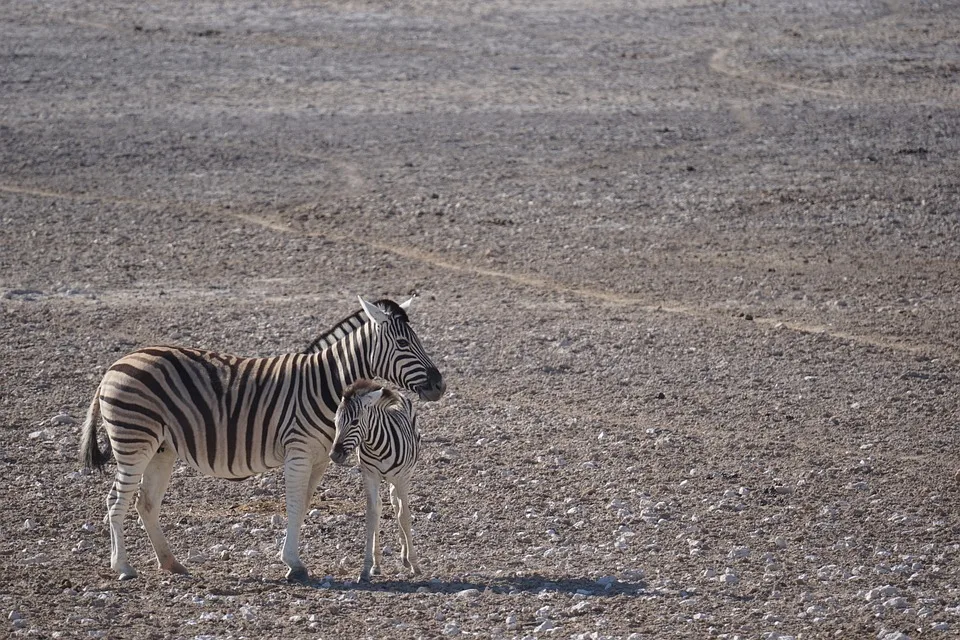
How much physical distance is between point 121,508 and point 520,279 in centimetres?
839

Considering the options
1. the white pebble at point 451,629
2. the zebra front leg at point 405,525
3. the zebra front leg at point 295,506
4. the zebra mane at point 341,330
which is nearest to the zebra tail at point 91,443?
the zebra front leg at point 295,506

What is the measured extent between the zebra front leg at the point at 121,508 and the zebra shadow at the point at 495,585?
121 centimetres

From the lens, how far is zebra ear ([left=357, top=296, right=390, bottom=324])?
29.3 ft

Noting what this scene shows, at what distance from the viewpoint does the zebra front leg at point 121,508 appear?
339 inches

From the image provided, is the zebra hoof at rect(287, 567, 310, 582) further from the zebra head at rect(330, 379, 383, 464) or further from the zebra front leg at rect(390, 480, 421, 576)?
the zebra head at rect(330, 379, 383, 464)

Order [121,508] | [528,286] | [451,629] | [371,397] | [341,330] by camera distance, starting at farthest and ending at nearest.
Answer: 1. [528,286]
2. [341,330]
3. [121,508]
4. [371,397]
5. [451,629]

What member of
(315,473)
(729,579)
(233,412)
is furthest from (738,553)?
(233,412)

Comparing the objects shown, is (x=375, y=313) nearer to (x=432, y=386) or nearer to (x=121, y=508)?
(x=432, y=386)

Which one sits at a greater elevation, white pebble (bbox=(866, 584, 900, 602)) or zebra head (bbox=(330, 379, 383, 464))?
zebra head (bbox=(330, 379, 383, 464))

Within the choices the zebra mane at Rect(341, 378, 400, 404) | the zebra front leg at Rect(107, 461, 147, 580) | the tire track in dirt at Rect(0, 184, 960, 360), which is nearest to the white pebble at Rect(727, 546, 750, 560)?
the zebra mane at Rect(341, 378, 400, 404)

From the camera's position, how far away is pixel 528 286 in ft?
52.6

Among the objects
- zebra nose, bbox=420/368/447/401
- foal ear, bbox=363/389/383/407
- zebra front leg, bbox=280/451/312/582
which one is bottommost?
zebra front leg, bbox=280/451/312/582

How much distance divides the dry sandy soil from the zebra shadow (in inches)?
1.2

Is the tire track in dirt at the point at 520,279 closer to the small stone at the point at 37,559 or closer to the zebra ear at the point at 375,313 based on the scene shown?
the zebra ear at the point at 375,313
